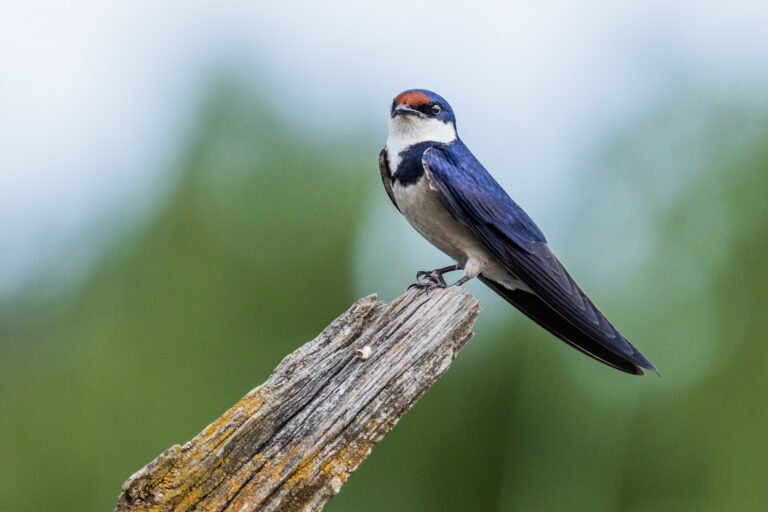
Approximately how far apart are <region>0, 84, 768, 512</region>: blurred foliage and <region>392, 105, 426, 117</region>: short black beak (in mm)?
3840

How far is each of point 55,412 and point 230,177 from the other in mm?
3345

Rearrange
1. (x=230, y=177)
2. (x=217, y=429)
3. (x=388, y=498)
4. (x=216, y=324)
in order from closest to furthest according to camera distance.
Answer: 1. (x=217, y=429)
2. (x=388, y=498)
3. (x=216, y=324)
4. (x=230, y=177)

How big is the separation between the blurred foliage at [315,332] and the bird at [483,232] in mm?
3646

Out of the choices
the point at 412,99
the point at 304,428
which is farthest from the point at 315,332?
the point at 304,428

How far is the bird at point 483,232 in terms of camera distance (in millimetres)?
5340

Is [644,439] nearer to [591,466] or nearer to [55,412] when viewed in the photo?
[591,466]

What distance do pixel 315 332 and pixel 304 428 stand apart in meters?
8.40

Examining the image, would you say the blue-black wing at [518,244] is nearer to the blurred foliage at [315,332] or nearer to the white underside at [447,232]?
the white underside at [447,232]

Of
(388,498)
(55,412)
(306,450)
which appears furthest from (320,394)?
(55,412)

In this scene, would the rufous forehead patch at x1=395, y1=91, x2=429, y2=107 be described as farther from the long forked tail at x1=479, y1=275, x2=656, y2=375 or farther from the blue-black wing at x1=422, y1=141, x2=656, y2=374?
the long forked tail at x1=479, y1=275, x2=656, y2=375

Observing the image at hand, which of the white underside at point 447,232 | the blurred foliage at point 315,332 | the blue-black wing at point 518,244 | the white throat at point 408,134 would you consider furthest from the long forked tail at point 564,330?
the blurred foliage at point 315,332

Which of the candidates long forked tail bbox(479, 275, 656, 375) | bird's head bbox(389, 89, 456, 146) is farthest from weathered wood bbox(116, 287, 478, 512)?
bird's head bbox(389, 89, 456, 146)

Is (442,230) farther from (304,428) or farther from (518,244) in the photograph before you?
(304,428)

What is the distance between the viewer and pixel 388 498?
11.0 meters
